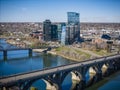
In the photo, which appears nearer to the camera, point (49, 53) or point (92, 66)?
point (92, 66)

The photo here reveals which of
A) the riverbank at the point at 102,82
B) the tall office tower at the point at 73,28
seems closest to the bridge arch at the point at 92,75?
the riverbank at the point at 102,82

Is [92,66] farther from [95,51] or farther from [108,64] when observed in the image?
[95,51]

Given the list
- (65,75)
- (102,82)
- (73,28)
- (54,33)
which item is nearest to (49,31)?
(54,33)

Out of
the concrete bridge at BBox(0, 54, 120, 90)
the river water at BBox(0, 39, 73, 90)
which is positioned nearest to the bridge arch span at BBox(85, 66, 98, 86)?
the concrete bridge at BBox(0, 54, 120, 90)

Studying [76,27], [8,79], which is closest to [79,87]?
[8,79]

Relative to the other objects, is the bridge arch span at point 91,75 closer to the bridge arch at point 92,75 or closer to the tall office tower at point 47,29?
the bridge arch at point 92,75

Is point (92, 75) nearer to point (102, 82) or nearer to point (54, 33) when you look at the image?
point (102, 82)
